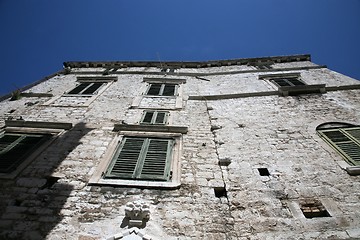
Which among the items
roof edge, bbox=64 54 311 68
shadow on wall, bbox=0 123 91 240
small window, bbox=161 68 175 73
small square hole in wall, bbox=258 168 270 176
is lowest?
shadow on wall, bbox=0 123 91 240

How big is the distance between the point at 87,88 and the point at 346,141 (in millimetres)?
9166

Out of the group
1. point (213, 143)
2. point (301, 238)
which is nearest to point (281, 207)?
point (301, 238)

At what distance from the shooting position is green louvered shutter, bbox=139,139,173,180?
490cm

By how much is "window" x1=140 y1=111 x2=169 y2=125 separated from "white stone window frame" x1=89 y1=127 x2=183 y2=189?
2.75 ft

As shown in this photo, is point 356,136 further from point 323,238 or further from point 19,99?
point 19,99

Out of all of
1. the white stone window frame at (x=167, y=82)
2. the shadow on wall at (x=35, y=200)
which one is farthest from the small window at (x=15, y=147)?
the white stone window frame at (x=167, y=82)

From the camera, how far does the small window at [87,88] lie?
9.61m

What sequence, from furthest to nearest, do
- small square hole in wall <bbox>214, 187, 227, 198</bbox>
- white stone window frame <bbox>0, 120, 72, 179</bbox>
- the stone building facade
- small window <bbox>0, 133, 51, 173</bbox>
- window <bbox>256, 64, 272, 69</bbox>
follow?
window <bbox>256, 64, 272, 69</bbox>, white stone window frame <bbox>0, 120, 72, 179</bbox>, small window <bbox>0, 133, 51, 173</bbox>, small square hole in wall <bbox>214, 187, 227, 198</bbox>, the stone building facade

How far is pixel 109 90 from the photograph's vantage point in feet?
32.8

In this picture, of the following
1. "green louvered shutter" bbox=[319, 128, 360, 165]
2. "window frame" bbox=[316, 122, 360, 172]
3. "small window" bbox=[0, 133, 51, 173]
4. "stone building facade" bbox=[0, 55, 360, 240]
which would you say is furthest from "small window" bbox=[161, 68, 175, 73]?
"green louvered shutter" bbox=[319, 128, 360, 165]

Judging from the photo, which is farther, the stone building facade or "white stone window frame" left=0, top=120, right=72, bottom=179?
"white stone window frame" left=0, top=120, right=72, bottom=179

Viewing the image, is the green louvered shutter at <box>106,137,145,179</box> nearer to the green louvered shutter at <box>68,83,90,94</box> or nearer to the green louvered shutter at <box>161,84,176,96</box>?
the green louvered shutter at <box>161,84,176,96</box>

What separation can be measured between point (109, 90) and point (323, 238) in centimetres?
872

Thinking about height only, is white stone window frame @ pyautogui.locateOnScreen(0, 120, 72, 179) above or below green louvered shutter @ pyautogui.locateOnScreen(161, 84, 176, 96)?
below
